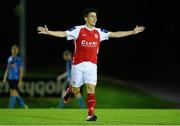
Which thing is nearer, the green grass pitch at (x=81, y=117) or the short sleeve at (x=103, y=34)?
the green grass pitch at (x=81, y=117)

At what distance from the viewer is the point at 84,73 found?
18.2 meters

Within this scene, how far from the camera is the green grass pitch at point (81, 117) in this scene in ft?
57.4

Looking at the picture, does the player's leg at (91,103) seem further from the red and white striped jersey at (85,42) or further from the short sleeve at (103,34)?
the short sleeve at (103,34)

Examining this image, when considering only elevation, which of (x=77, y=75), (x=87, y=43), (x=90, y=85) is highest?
(x=87, y=43)

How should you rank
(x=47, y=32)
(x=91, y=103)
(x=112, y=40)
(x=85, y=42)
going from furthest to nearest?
(x=112, y=40)
(x=85, y=42)
(x=91, y=103)
(x=47, y=32)

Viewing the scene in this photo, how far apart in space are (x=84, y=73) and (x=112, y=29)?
24.6 metres

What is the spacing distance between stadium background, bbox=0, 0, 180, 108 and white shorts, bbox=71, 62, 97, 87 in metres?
23.7

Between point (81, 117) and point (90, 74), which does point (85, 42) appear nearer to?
point (90, 74)

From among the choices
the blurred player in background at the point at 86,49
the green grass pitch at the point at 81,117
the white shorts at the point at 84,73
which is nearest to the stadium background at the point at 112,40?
the green grass pitch at the point at 81,117

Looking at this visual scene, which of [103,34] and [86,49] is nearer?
[86,49]

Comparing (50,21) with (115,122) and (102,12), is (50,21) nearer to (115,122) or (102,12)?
(102,12)

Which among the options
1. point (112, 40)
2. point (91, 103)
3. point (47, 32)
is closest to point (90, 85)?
point (91, 103)

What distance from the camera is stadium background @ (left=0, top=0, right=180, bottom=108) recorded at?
Answer: 4303cm

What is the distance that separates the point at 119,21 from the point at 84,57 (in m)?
24.9
